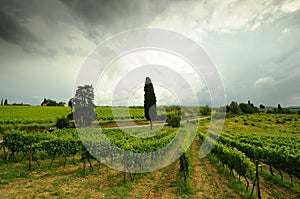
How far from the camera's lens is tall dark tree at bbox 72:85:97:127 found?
121 ft

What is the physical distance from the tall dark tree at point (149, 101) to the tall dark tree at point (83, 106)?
453 inches

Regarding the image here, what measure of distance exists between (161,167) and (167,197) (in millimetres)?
5192

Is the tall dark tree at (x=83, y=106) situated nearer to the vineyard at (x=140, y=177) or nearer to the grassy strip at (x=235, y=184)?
the vineyard at (x=140, y=177)

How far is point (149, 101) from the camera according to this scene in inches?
1533

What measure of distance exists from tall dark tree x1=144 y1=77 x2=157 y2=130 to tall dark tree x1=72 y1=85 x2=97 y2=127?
11519mm

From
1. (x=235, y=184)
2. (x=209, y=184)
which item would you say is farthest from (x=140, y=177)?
(x=235, y=184)

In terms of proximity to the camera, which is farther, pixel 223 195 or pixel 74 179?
pixel 74 179

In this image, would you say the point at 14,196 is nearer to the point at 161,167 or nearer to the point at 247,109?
the point at 161,167

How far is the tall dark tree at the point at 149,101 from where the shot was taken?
38562 millimetres

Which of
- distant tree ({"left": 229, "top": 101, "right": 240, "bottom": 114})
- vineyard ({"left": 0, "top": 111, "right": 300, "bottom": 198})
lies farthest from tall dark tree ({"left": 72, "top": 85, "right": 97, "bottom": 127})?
distant tree ({"left": 229, "top": 101, "right": 240, "bottom": 114})

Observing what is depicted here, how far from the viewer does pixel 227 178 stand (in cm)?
1067

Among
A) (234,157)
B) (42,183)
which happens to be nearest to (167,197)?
(234,157)

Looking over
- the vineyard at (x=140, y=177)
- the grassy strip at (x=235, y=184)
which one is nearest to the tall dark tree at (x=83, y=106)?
the vineyard at (x=140, y=177)

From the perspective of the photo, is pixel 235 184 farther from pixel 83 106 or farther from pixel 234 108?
pixel 234 108
